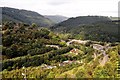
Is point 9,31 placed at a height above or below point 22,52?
above

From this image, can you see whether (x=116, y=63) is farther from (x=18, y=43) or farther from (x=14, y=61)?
(x=18, y=43)

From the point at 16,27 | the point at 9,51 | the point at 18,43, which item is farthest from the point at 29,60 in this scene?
the point at 16,27

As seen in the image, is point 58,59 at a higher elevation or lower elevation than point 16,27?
lower

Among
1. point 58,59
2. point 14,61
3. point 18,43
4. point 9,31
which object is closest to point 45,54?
point 58,59

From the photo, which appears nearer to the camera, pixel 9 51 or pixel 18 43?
pixel 9 51

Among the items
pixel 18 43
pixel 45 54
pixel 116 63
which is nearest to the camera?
pixel 116 63

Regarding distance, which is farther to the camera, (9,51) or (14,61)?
(9,51)

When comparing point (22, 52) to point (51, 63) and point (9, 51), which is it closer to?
point (9, 51)

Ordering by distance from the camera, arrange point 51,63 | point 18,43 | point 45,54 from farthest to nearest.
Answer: point 18,43 → point 45,54 → point 51,63

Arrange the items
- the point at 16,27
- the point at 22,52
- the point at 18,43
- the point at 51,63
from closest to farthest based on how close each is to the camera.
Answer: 1. the point at 51,63
2. the point at 22,52
3. the point at 18,43
4. the point at 16,27
